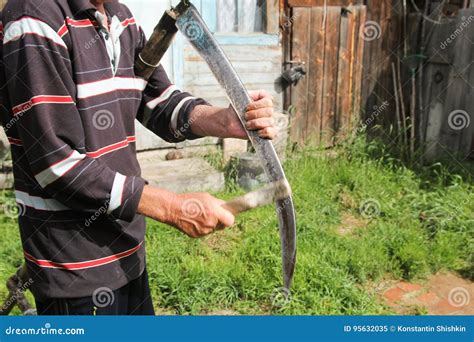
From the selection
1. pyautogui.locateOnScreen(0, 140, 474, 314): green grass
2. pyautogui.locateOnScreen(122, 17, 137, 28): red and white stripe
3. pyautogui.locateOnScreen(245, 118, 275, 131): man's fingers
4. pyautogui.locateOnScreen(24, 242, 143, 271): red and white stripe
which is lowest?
pyautogui.locateOnScreen(0, 140, 474, 314): green grass

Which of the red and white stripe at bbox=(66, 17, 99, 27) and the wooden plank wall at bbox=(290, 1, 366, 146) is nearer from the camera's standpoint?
the red and white stripe at bbox=(66, 17, 99, 27)

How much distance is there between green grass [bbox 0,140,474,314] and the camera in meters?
3.54

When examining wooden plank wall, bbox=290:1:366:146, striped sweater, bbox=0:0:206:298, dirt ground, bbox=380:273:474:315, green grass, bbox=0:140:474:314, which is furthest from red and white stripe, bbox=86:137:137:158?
wooden plank wall, bbox=290:1:366:146

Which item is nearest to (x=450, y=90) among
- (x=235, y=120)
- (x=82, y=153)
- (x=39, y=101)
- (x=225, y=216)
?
(x=235, y=120)

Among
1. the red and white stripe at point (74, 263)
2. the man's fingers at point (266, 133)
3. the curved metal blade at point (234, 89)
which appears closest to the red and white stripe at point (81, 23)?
the curved metal blade at point (234, 89)

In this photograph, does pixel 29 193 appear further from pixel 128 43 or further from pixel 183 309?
pixel 183 309

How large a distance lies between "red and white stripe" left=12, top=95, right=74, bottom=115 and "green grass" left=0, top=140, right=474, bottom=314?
224cm

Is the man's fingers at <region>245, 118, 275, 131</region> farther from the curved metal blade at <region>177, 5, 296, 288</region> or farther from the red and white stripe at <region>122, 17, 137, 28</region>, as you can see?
the red and white stripe at <region>122, 17, 137, 28</region>

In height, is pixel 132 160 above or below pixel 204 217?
above

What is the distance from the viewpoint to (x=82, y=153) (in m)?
1.55

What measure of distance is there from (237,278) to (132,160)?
2.06 metres

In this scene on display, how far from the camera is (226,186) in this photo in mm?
5293

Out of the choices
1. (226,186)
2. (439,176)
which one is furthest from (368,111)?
(226,186)

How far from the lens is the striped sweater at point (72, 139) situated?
1444 millimetres
